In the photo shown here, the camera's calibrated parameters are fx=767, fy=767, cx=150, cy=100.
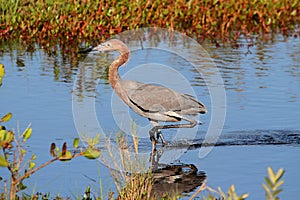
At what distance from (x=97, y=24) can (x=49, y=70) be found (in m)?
3.42

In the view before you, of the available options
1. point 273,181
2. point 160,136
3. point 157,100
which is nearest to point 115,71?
point 157,100

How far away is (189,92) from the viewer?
418 inches

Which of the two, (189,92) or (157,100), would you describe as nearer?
(157,100)

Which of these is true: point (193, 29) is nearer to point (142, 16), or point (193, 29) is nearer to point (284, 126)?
point (142, 16)

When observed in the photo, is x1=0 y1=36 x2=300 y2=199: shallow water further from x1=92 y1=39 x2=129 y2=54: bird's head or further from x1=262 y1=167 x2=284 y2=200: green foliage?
x1=262 y1=167 x2=284 y2=200: green foliage

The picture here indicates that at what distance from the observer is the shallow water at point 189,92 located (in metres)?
6.92

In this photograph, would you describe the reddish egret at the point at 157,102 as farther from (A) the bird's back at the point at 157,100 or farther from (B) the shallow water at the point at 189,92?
(B) the shallow water at the point at 189,92

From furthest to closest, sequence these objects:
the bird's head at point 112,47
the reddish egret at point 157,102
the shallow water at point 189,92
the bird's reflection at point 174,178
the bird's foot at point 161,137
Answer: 1. the bird's head at point 112,47
2. the bird's foot at point 161,137
3. the reddish egret at point 157,102
4. the shallow water at point 189,92
5. the bird's reflection at point 174,178

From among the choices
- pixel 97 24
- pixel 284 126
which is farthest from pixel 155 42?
pixel 284 126

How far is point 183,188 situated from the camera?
6539 mm

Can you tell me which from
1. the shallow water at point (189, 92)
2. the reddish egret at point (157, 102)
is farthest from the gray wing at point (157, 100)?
the shallow water at point (189, 92)

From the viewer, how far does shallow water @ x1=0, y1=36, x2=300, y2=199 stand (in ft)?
22.7

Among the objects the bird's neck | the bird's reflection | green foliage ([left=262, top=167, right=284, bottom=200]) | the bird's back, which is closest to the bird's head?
the bird's neck

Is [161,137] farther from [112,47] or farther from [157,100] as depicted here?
[112,47]
